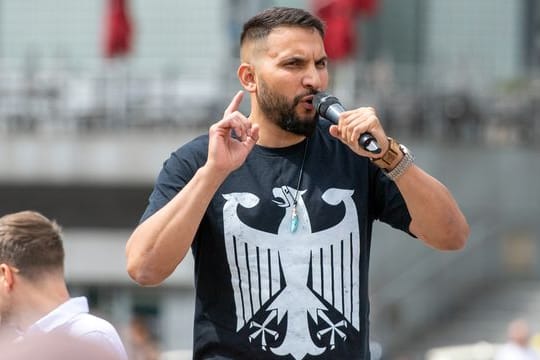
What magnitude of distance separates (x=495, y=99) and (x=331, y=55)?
295cm

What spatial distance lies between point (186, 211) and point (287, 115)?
444mm

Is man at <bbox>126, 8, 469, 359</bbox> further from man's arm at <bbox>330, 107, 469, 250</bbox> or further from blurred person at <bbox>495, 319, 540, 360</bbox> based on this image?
blurred person at <bbox>495, 319, 540, 360</bbox>

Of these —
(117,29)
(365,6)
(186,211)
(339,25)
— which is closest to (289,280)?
(186,211)

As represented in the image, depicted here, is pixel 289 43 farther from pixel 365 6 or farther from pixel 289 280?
pixel 365 6

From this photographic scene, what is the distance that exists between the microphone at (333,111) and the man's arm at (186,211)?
0.64 feet

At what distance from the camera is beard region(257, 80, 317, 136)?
424 centimetres

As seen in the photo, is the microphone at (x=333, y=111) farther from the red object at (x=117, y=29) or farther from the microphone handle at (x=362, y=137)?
the red object at (x=117, y=29)

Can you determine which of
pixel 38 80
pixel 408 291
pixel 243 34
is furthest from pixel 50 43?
pixel 243 34

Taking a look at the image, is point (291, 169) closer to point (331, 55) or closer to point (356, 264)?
point (356, 264)

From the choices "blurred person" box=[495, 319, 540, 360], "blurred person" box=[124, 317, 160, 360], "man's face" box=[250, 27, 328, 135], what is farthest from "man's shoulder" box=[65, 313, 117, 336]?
"blurred person" box=[495, 319, 540, 360]

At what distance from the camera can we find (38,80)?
824 inches

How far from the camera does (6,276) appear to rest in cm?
436

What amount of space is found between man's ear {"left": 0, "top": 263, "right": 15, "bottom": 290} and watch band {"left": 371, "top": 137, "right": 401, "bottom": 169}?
3.78 feet

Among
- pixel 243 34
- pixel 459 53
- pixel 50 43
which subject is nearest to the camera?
pixel 243 34
